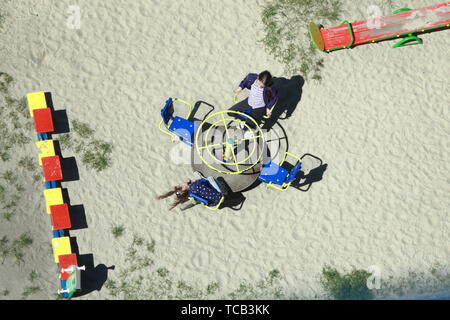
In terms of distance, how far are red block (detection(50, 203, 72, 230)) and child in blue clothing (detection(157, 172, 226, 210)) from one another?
6.80 feet

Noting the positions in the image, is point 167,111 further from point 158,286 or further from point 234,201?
point 158,286

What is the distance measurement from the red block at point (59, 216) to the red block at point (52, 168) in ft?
1.96

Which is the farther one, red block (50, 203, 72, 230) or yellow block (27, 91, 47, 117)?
yellow block (27, 91, 47, 117)

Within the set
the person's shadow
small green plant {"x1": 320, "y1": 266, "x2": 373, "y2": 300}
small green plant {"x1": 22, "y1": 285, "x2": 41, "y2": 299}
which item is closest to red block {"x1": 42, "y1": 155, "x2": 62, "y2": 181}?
small green plant {"x1": 22, "y1": 285, "x2": 41, "y2": 299}

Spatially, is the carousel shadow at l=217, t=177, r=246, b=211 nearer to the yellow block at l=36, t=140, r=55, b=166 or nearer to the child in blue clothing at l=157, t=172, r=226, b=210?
the child in blue clothing at l=157, t=172, r=226, b=210

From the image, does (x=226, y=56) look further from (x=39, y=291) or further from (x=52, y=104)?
(x=39, y=291)

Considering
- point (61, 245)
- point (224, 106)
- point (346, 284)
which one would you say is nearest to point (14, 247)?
point (61, 245)

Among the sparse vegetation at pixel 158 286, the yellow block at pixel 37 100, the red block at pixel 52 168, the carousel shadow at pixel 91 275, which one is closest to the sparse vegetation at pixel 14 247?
the carousel shadow at pixel 91 275

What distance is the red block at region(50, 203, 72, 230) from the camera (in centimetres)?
882

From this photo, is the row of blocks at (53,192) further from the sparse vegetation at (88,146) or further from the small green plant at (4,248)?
the small green plant at (4,248)

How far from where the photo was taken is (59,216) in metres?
8.82

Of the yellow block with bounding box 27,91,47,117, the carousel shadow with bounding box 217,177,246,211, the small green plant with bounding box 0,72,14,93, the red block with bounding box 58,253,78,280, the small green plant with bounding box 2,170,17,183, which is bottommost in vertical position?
the red block with bounding box 58,253,78,280

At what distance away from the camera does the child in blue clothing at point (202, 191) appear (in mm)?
8602
